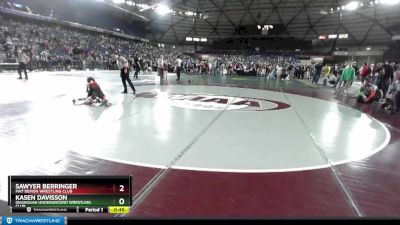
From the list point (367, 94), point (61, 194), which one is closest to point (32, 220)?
point (61, 194)

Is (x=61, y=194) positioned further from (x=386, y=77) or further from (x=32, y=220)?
(x=386, y=77)

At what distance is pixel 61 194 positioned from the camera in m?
2.20

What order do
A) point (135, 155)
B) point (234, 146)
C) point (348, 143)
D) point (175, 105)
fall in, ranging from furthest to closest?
point (175, 105) < point (348, 143) < point (234, 146) < point (135, 155)

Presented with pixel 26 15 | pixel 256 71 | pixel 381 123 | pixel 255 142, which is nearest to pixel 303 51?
pixel 256 71

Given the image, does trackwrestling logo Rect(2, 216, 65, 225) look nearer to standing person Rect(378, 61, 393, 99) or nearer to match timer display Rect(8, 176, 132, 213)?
match timer display Rect(8, 176, 132, 213)

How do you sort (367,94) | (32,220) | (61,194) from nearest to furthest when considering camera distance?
(32,220), (61,194), (367,94)

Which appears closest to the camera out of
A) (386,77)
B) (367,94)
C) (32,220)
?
(32,220)

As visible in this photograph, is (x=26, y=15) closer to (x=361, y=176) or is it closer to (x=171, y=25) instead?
(x=171, y=25)

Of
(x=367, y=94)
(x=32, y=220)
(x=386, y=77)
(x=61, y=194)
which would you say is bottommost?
(x=32, y=220)

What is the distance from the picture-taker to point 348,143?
4852 millimetres

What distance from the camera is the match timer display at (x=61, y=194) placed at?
85.7 inches

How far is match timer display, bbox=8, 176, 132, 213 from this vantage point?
2178mm

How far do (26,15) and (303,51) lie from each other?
37.9 m

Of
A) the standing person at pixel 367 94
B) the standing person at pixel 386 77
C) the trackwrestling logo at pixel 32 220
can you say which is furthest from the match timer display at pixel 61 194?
the standing person at pixel 386 77
